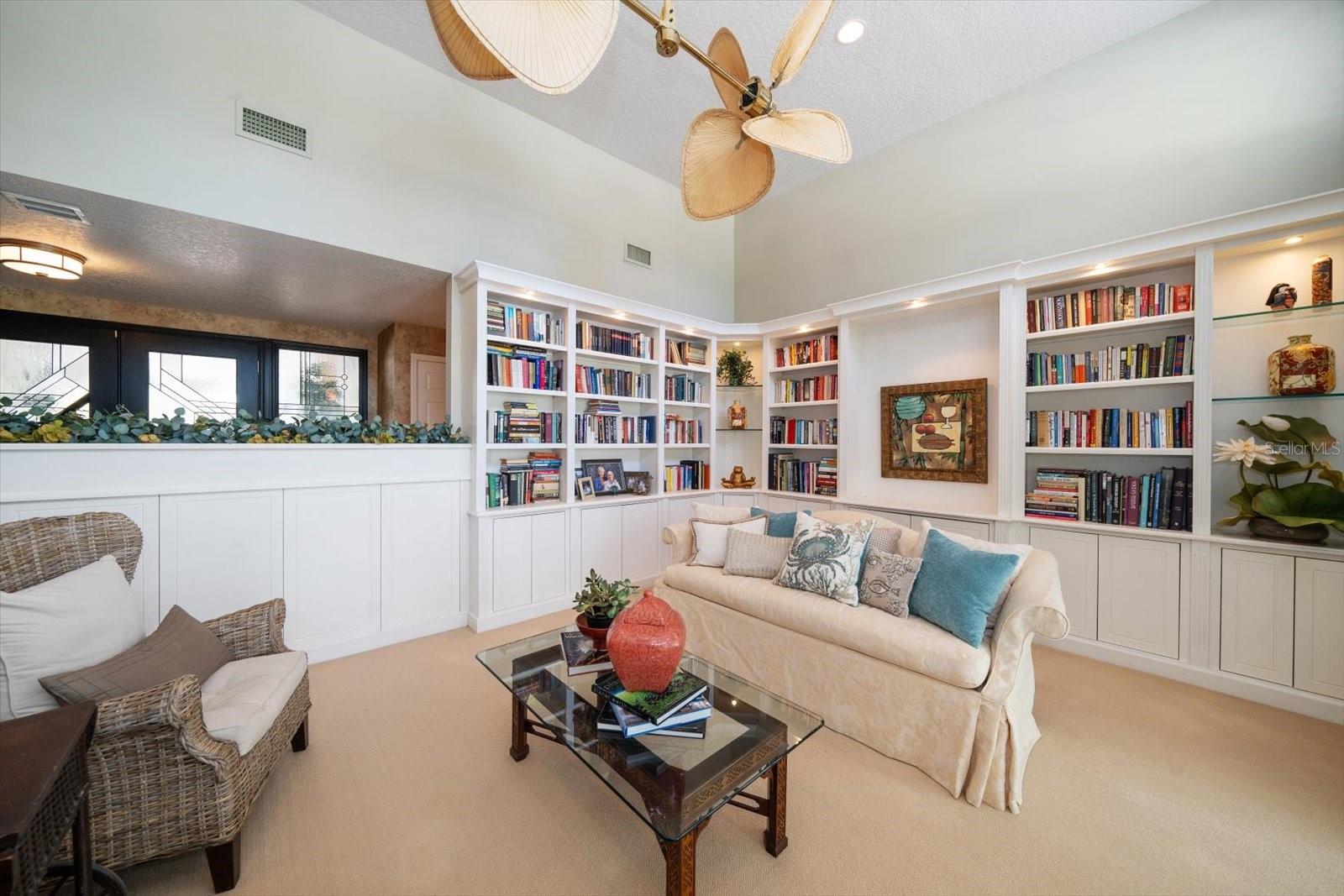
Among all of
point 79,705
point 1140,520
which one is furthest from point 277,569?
point 1140,520

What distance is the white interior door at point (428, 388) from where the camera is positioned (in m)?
4.84

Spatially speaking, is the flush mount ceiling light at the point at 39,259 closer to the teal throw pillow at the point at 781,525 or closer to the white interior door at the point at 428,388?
the white interior door at the point at 428,388

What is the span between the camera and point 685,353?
15.0 feet

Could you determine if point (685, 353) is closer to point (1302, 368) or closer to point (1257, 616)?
point (1302, 368)

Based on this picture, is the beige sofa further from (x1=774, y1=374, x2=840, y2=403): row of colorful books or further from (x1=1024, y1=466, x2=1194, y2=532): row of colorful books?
(x1=774, y1=374, x2=840, y2=403): row of colorful books

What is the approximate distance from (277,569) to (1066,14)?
217 inches

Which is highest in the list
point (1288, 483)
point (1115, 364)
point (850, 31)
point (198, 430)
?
point (850, 31)

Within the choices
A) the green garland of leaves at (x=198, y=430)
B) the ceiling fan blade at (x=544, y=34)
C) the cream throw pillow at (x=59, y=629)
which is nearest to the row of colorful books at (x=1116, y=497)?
the ceiling fan blade at (x=544, y=34)

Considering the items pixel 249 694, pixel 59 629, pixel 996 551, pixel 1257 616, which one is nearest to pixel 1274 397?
pixel 1257 616

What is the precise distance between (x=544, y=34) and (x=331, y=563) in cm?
301

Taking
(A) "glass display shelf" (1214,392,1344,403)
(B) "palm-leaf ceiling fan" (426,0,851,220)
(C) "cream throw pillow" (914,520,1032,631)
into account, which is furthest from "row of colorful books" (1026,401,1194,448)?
(B) "palm-leaf ceiling fan" (426,0,851,220)

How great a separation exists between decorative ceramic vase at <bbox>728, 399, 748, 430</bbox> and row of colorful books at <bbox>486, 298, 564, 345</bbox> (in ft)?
6.07

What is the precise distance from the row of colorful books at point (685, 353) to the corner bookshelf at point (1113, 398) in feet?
8.45

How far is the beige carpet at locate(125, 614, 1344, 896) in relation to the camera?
144 cm
